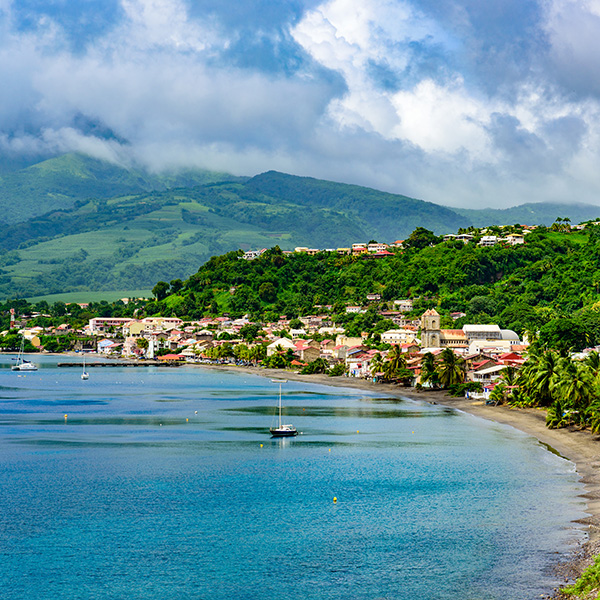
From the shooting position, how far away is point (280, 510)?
4672cm

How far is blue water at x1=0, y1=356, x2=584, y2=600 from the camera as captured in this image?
3444 centimetres

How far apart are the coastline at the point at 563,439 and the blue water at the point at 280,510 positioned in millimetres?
908

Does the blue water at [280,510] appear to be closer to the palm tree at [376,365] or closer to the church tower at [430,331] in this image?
the palm tree at [376,365]

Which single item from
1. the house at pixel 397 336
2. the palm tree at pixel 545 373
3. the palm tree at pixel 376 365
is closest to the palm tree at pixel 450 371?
the palm tree at pixel 376 365

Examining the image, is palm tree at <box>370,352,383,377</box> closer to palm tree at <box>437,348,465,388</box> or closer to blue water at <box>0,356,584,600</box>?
palm tree at <box>437,348,465,388</box>

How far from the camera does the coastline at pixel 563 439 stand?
118 feet

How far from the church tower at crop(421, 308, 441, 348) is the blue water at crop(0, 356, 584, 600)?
7928 centimetres

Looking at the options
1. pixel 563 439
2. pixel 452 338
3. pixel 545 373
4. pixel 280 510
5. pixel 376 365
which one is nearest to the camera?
pixel 280 510

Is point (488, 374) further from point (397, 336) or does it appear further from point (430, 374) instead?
point (397, 336)

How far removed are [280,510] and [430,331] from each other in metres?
123

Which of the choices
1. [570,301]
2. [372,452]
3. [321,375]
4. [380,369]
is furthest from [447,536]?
[570,301]

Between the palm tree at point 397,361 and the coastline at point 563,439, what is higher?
the palm tree at point 397,361

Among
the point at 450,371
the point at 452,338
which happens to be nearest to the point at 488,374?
the point at 450,371

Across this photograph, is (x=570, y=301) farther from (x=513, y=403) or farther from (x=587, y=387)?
(x=587, y=387)
